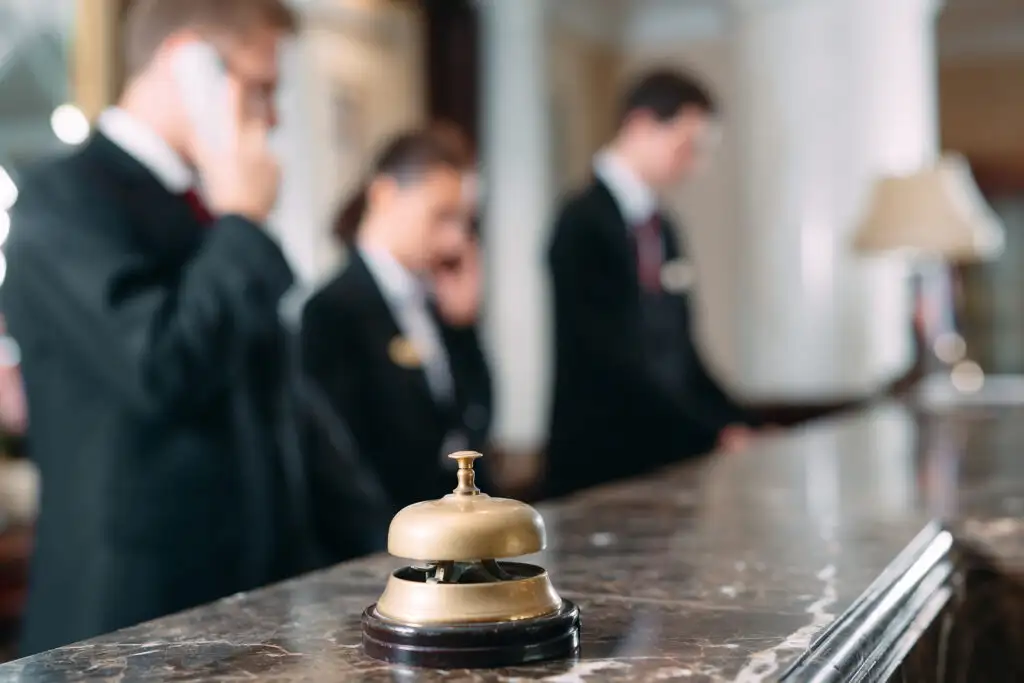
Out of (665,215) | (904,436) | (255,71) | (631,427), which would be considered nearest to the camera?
(255,71)

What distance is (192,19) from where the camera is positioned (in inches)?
78.5

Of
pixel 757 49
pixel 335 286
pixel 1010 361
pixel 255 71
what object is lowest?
pixel 1010 361

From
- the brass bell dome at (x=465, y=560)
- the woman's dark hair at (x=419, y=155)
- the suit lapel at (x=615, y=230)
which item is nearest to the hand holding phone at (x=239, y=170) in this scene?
the woman's dark hair at (x=419, y=155)

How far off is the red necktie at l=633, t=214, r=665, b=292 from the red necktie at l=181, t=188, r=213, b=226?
2076 millimetres

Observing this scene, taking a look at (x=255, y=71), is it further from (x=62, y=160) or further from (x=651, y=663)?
(x=651, y=663)

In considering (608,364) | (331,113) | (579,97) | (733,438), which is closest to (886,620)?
(733,438)

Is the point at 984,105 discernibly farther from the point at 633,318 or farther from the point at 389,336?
the point at 389,336

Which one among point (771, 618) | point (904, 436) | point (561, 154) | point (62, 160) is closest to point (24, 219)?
point (62, 160)

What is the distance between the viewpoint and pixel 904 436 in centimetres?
320

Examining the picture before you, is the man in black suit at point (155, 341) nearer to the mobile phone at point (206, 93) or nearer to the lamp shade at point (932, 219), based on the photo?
the mobile phone at point (206, 93)

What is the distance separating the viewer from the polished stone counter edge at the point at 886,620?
0.89 metres

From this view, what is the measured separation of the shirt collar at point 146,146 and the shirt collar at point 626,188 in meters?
2.08

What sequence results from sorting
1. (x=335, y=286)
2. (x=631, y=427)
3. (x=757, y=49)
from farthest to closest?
(x=757, y=49)
(x=631, y=427)
(x=335, y=286)

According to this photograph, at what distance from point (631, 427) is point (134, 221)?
2113 mm
